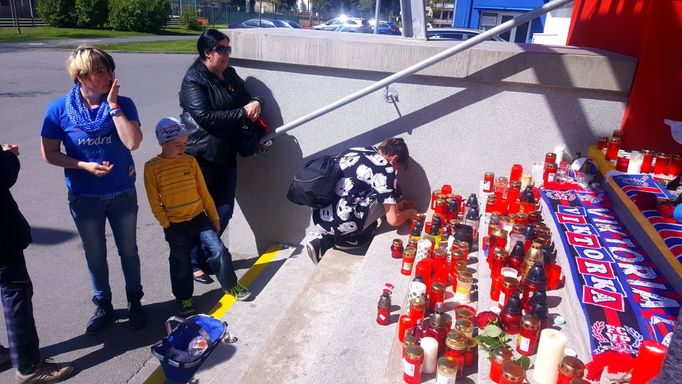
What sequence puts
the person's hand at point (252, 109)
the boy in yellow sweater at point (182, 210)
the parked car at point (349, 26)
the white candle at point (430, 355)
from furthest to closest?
the parked car at point (349, 26) < the person's hand at point (252, 109) < the boy in yellow sweater at point (182, 210) < the white candle at point (430, 355)

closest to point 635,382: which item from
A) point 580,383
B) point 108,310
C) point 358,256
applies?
point 580,383

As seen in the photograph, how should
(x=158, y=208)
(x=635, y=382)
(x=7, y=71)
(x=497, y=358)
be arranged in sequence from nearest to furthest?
1. (x=635, y=382)
2. (x=497, y=358)
3. (x=158, y=208)
4. (x=7, y=71)

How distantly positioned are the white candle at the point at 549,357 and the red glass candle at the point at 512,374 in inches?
5.0

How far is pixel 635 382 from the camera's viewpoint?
5.99 ft

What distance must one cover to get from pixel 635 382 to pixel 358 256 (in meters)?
2.55

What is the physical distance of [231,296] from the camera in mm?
4027

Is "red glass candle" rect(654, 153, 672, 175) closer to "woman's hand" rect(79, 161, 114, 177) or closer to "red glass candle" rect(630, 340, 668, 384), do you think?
"red glass candle" rect(630, 340, 668, 384)

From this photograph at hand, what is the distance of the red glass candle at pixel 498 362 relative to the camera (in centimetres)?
210

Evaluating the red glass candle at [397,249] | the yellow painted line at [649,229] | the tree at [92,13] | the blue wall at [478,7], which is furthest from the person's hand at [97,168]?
the tree at [92,13]

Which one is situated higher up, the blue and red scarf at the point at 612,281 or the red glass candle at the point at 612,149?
the red glass candle at the point at 612,149

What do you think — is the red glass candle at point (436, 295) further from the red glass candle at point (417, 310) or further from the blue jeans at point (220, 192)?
the blue jeans at point (220, 192)

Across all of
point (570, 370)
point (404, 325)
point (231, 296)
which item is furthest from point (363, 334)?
point (231, 296)

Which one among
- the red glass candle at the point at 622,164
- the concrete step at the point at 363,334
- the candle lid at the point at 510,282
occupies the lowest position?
the concrete step at the point at 363,334

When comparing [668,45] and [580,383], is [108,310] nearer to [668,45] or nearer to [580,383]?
[580,383]
